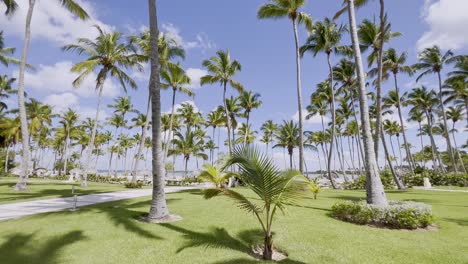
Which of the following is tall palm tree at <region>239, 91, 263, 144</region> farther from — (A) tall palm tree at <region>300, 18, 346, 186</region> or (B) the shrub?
(B) the shrub

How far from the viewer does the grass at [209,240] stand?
5.78m

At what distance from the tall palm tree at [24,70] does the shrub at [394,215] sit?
778 inches

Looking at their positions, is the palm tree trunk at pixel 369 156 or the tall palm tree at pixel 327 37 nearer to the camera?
the palm tree trunk at pixel 369 156

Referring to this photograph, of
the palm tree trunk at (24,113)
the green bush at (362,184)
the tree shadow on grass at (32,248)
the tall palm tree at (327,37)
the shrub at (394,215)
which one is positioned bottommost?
the tree shadow on grass at (32,248)

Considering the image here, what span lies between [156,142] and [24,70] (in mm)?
15269

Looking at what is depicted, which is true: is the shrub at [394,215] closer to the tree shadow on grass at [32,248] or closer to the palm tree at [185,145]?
the tree shadow on grass at [32,248]

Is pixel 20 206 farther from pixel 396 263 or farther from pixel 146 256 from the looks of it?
pixel 396 263

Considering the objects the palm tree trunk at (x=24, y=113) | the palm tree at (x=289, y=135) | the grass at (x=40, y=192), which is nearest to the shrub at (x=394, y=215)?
the grass at (x=40, y=192)

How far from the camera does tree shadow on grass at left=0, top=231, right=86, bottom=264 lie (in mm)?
5664

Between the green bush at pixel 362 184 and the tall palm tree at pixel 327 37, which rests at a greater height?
the tall palm tree at pixel 327 37

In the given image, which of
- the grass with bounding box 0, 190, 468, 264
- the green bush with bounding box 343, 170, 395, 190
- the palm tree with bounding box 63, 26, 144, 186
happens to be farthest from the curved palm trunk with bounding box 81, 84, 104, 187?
the green bush with bounding box 343, 170, 395, 190

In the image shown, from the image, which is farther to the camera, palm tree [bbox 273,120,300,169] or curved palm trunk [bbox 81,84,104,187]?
palm tree [bbox 273,120,300,169]

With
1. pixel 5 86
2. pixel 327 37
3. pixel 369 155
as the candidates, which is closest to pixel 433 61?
pixel 327 37

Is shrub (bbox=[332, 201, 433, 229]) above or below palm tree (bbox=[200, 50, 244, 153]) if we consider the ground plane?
below
